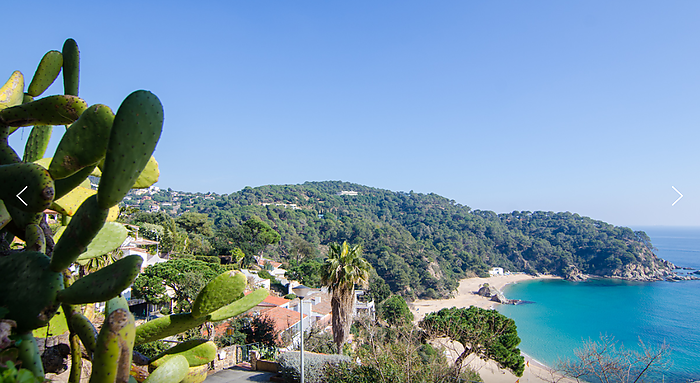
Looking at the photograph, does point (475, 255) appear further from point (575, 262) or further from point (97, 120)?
point (97, 120)

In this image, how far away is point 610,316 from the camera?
47062 mm

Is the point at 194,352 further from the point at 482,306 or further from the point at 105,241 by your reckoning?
the point at 482,306

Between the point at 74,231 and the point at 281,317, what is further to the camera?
the point at 281,317

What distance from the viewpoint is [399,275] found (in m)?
55.8

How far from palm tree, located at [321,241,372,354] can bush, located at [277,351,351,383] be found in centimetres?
321

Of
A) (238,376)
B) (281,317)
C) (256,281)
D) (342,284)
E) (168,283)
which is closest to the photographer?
(238,376)

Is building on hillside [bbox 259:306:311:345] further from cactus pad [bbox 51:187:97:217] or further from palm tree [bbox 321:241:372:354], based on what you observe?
cactus pad [bbox 51:187:97:217]

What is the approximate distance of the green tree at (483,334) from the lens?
1761cm

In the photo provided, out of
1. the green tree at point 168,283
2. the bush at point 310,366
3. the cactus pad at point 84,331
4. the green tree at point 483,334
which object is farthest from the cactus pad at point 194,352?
the green tree at point 168,283

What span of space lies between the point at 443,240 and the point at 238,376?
80.4 m

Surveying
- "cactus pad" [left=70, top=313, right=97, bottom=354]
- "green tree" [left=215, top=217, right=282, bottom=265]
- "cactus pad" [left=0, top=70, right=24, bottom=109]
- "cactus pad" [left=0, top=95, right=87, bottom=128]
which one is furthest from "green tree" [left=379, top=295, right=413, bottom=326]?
"cactus pad" [left=0, top=95, right=87, bottom=128]

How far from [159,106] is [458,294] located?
62157mm

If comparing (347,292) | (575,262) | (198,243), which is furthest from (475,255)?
(347,292)

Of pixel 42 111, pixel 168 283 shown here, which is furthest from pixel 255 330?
pixel 42 111
